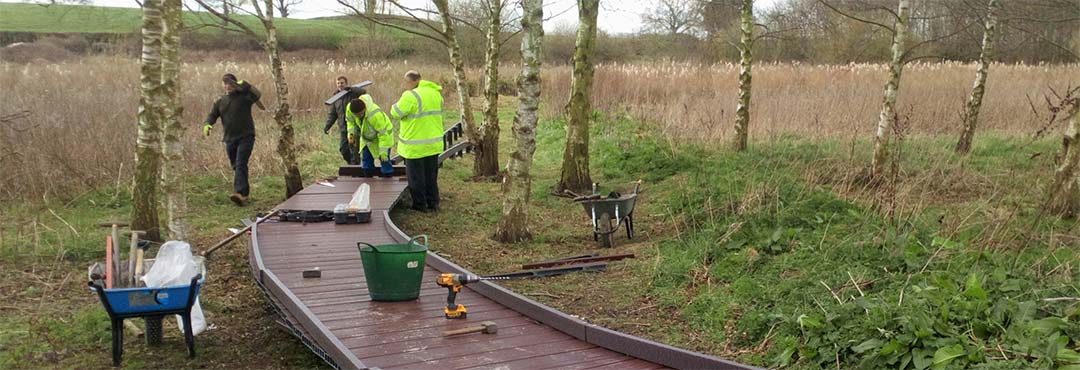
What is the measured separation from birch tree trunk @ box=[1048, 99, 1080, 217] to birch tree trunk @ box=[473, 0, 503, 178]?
8.20m

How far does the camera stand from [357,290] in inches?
267

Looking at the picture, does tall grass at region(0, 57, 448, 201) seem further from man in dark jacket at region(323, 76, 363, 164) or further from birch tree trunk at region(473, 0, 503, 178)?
birch tree trunk at region(473, 0, 503, 178)

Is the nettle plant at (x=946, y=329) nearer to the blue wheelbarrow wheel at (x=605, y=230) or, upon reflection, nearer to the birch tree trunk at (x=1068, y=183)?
the birch tree trunk at (x=1068, y=183)

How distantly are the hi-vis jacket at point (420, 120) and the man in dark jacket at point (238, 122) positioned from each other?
240cm

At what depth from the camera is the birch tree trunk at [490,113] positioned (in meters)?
13.9

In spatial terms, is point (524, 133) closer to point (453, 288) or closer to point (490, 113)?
point (453, 288)

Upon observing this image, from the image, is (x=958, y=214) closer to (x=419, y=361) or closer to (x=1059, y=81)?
(x=419, y=361)

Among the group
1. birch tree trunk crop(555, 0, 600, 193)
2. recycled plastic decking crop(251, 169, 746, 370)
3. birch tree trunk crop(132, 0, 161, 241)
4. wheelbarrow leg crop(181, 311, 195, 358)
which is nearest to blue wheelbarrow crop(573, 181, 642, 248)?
recycled plastic decking crop(251, 169, 746, 370)

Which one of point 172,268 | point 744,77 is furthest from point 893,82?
point 172,268

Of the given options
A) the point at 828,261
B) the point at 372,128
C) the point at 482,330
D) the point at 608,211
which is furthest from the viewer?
the point at 372,128

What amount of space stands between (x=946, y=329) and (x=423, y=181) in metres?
7.47

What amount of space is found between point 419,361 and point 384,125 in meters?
7.53

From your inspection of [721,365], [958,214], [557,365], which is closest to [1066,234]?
[958,214]

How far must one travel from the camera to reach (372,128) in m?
12.3
